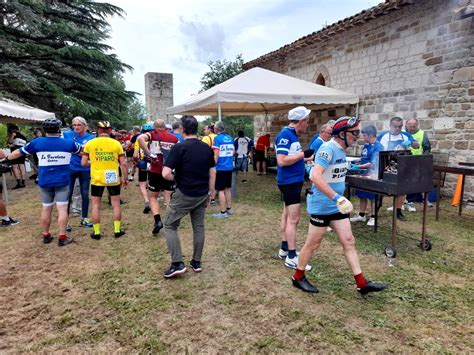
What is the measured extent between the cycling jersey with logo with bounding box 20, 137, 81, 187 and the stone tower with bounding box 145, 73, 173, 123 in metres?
20.1

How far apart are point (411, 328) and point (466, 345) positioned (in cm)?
36

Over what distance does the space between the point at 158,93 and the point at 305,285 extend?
2326 centimetres

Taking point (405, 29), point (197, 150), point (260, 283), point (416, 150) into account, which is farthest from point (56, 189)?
point (405, 29)

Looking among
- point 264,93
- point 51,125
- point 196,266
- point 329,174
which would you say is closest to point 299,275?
point 329,174

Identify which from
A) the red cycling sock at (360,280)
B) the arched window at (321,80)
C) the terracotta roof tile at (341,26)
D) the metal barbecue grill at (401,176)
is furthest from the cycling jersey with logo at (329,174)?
the arched window at (321,80)

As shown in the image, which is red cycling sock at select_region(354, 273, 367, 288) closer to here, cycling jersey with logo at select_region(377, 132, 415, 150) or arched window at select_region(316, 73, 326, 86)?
cycling jersey with logo at select_region(377, 132, 415, 150)

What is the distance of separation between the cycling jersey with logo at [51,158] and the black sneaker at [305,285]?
3.39 meters

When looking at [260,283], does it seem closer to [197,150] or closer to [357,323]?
[357,323]

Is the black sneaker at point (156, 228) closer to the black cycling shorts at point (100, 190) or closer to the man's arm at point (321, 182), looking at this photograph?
the black cycling shorts at point (100, 190)

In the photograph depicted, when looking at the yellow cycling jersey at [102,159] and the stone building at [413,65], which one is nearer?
the yellow cycling jersey at [102,159]

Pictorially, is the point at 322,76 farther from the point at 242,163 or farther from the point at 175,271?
the point at 175,271

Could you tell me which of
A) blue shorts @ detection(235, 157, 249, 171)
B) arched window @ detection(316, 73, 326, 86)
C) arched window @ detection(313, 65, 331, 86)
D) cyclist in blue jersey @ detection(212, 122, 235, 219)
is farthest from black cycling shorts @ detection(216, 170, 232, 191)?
arched window @ detection(316, 73, 326, 86)

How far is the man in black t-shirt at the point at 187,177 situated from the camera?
3250 mm

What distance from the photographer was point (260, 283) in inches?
133
